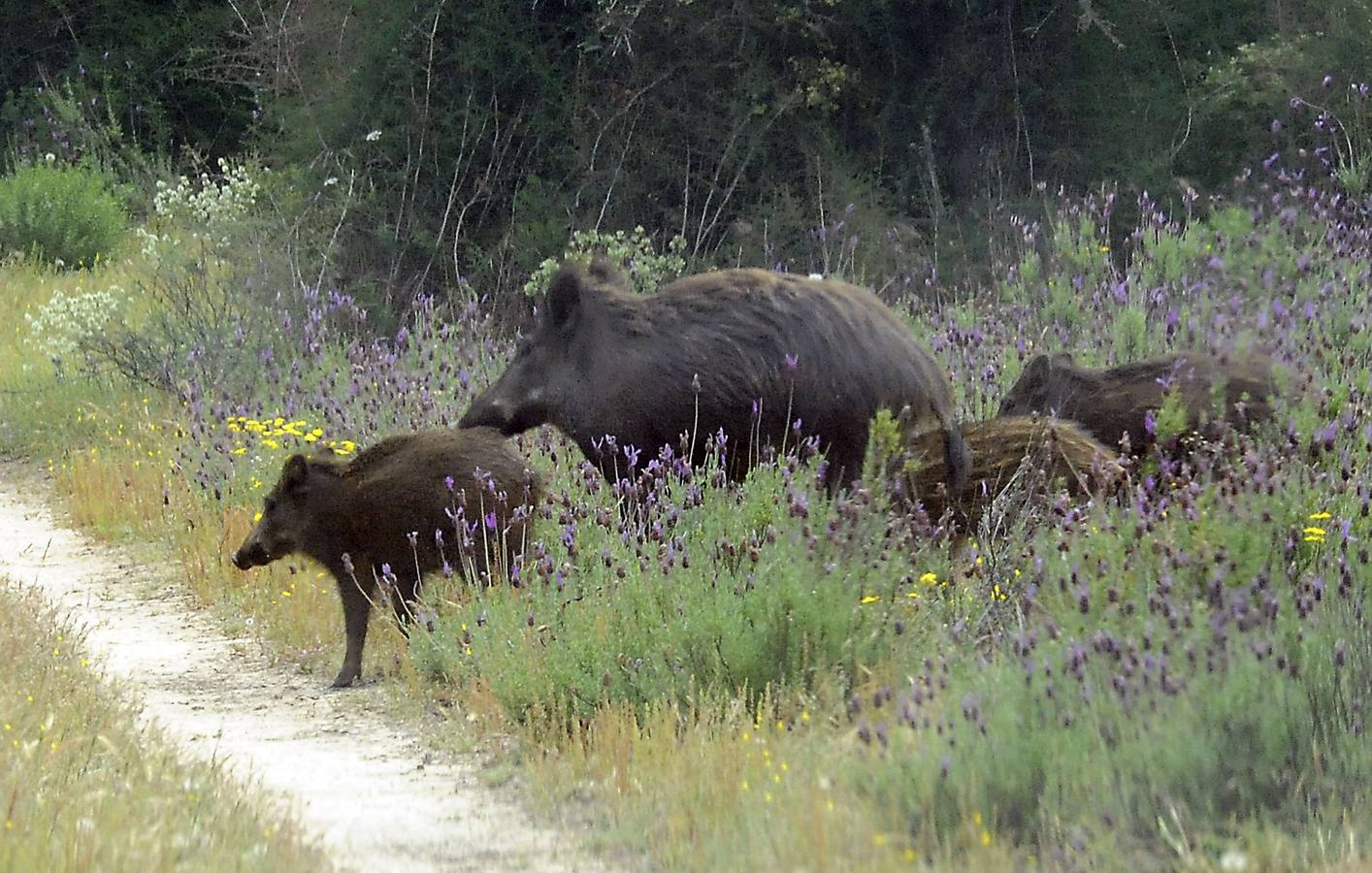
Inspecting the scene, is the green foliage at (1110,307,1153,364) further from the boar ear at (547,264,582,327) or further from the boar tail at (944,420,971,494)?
the boar ear at (547,264,582,327)

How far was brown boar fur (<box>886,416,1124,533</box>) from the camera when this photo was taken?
8016 mm

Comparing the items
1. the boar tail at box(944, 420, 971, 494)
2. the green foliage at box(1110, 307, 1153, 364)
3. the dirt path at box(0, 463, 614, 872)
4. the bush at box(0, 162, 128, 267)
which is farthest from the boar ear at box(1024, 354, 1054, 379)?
the bush at box(0, 162, 128, 267)

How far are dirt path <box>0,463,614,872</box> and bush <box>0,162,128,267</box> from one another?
10232 millimetres

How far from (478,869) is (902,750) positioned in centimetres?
131

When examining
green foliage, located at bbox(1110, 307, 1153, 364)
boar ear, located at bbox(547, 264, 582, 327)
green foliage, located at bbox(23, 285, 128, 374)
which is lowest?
green foliage, located at bbox(23, 285, 128, 374)

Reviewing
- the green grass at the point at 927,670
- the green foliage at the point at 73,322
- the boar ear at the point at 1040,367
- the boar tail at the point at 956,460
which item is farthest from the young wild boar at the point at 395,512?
the green foliage at the point at 73,322

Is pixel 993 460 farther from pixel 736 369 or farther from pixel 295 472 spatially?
pixel 295 472

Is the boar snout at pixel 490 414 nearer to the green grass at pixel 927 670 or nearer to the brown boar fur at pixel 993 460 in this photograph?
the green grass at pixel 927 670

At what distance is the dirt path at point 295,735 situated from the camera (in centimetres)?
577

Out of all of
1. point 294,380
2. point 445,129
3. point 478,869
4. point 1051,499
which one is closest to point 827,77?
point 445,129

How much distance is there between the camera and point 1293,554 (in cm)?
643

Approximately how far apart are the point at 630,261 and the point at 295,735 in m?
7.84

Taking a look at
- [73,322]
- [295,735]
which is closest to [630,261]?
[73,322]

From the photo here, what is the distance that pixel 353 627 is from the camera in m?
8.41
